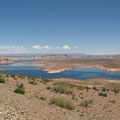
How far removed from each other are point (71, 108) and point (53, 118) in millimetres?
3658

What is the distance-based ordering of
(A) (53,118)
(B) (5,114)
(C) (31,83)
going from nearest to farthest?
1. (B) (5,114)
2. (A) (53,118)
3. (C) (31,83)

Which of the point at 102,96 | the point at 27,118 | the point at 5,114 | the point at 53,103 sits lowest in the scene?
the point at 102,96

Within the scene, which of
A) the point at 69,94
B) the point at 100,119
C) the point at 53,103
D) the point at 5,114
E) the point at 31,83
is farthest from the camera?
the point at 31,83

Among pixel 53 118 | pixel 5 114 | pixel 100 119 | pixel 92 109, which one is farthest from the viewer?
pixel 92 109

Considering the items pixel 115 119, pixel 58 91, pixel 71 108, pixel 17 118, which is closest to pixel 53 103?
pixel 71 108

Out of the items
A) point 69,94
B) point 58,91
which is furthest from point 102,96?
point 58,91

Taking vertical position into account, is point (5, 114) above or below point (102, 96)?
above

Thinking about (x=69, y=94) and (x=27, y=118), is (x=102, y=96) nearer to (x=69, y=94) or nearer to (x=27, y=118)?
(x=69, y=94)

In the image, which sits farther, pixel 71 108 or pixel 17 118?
pixel 71 108

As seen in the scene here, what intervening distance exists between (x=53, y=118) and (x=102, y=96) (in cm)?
1209

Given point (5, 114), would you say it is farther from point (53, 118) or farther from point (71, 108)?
point (71, 108)

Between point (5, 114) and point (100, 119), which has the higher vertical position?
point (5, 114)

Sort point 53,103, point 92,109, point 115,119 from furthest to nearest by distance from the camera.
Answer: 1. point 92,109
2. point 53,103
3. point 115,119

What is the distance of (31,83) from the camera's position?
22734mm
